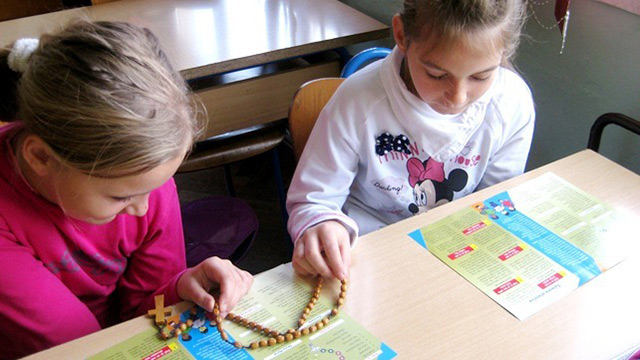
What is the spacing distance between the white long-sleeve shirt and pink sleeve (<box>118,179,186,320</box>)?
0.71 ft

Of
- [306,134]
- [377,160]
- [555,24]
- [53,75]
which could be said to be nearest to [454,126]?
[377,160]

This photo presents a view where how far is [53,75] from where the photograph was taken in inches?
29.0

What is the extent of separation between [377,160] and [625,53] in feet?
2.30

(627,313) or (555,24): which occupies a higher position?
(555,24)

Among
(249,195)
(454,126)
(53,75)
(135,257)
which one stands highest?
(53,75)

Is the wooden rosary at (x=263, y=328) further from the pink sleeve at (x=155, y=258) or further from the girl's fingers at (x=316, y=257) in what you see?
the pink sleeve at (x=155, y=258)

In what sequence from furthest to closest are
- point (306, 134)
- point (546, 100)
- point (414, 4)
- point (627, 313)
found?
point (546, 100) < point (306, 134) < point (414, 4) < point (627, 313)

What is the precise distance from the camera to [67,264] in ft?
3.08

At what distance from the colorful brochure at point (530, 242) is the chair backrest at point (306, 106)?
1.40ft

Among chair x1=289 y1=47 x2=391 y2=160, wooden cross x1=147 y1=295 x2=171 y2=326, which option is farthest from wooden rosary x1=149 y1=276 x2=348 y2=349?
chair x1=289 y1=47 x2=391 y2=160

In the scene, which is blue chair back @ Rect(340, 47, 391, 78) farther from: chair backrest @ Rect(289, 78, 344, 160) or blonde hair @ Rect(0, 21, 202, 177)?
blonde hair @ Rect(0, 21, 202, 177)

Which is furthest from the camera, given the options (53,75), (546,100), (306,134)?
(546,100)

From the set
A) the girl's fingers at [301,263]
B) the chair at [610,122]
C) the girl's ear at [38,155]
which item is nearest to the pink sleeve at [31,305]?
the girl's ear at [38,155]

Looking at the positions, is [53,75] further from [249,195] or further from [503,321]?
[249,195]
